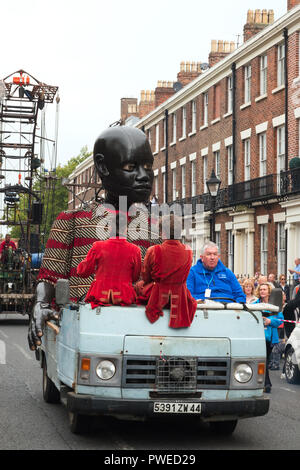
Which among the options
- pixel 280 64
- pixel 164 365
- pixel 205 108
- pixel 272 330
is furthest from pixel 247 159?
pixel 164 365

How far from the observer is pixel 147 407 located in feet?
24.1

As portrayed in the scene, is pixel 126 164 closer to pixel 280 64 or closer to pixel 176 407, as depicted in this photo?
pixel 176 407

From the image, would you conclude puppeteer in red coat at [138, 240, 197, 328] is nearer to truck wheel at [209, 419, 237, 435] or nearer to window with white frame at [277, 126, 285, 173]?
truck wheel at [209, 419, 237, 435]

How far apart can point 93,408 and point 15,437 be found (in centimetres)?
112

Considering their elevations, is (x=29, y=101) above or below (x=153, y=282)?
above

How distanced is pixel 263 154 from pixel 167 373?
27.9 meters

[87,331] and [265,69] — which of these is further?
[265,69]

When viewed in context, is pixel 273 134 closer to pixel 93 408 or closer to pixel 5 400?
pixel 5 400

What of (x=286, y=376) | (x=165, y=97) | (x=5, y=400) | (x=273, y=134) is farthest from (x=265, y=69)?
(x=5, y=400)

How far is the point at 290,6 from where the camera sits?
32375mm

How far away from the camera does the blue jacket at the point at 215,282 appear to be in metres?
9.28

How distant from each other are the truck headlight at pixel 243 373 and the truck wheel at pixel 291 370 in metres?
6.22

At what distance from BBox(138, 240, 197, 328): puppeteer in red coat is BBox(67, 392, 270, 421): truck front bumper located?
716 mm

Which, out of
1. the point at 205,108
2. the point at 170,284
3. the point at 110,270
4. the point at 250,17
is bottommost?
the point at 170,284
